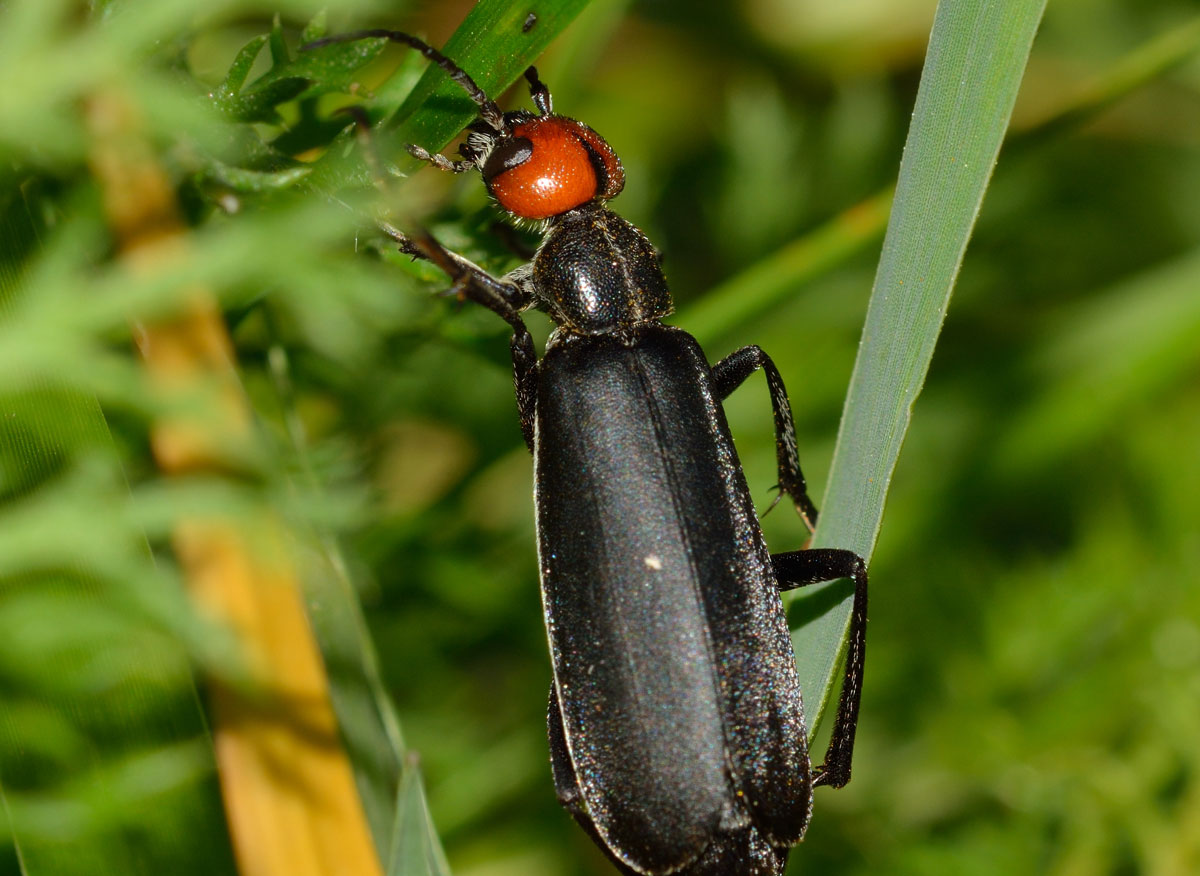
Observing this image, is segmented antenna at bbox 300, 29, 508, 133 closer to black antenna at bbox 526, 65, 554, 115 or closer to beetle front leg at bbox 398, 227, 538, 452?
beetle front leg at bbox 398, 227, 538, 452

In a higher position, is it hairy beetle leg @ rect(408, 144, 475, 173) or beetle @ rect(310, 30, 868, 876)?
hairy beetle leg @ rect(408, 144, 475, 173)

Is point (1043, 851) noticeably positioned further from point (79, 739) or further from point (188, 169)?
point (188, 169)

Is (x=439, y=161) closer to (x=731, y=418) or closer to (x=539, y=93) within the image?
(x=539, y=93)

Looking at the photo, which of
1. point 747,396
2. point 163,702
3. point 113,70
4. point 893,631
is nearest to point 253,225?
A: point 113,70

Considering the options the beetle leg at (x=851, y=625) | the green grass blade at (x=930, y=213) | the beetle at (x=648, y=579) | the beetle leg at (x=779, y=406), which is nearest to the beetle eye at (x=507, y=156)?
the beetle at (x=648, y=579)

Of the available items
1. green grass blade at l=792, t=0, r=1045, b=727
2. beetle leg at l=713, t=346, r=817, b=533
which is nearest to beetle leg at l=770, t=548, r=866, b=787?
green grass blade at l=792, t=0, r=1045, b=727
